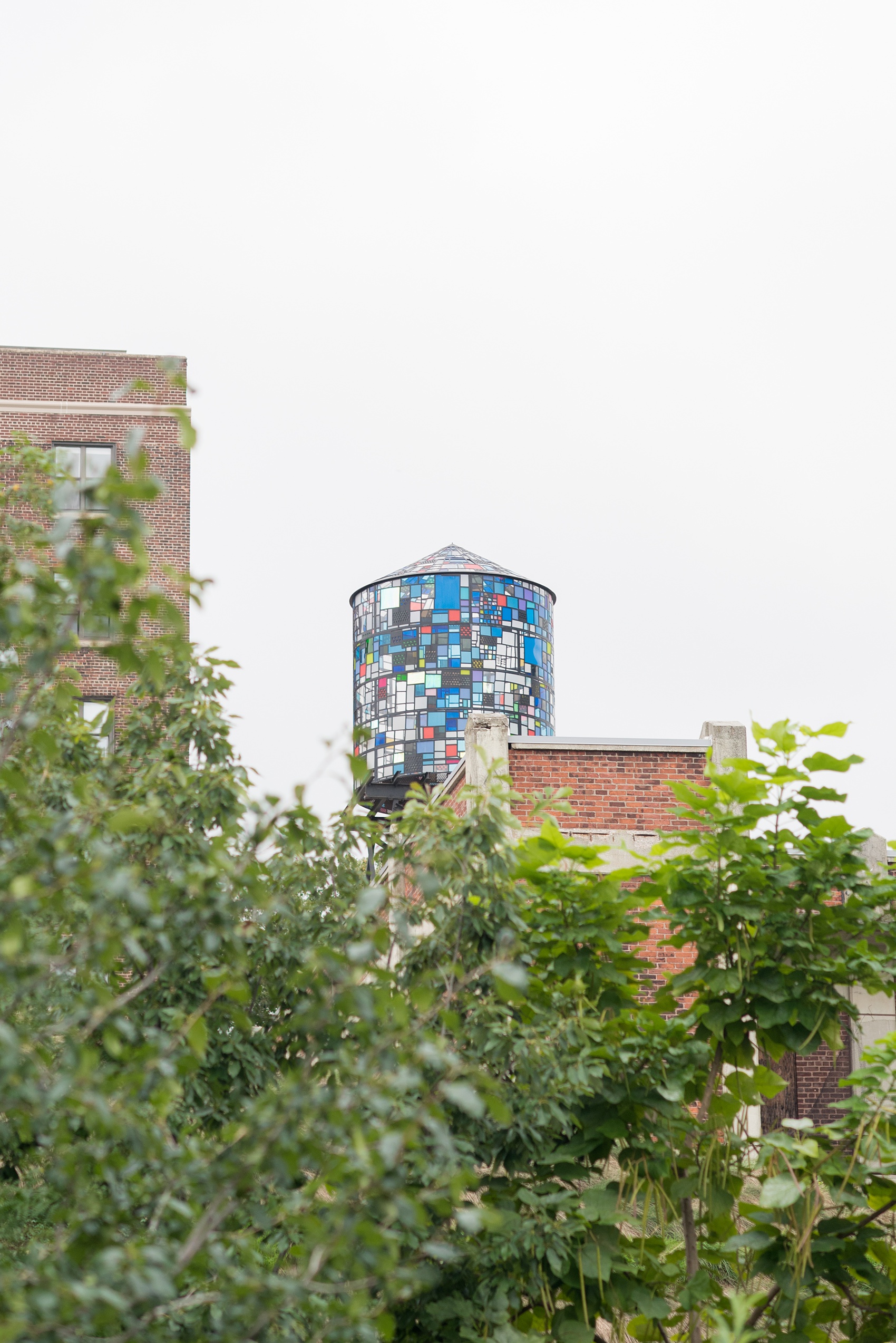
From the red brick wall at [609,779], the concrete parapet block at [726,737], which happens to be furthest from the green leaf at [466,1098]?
the concrete parapet block at [726,737]

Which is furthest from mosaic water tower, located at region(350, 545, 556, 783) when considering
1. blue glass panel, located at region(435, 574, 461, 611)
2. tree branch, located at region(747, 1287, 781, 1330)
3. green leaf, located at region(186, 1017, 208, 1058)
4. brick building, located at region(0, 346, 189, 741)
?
green leaf, located at region(186, 1017, 208, 1058)

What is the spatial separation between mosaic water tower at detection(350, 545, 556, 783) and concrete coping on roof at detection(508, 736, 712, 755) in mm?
17241

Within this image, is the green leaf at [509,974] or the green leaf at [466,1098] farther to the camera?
the green leaf at [509,974]

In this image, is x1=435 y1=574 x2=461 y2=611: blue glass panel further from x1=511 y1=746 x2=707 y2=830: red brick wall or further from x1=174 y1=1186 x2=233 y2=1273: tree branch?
x1=174 y1=1186 x2=233 y2=1273: tree branch

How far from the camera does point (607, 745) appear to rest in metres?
16.0

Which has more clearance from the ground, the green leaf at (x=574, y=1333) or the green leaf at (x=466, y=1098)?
the green leaf at (x=466, y=1098)

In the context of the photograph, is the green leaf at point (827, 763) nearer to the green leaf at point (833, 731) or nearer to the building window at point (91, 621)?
the green leaf at point (833, 731)

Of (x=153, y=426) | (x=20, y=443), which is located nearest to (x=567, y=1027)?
(x=20, y=443)

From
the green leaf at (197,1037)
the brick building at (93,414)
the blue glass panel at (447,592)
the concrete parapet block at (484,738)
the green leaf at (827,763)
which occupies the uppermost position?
the brick building at (93,414)

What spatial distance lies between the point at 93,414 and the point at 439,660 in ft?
41.2

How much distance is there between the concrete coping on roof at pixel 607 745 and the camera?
15852 millimetres

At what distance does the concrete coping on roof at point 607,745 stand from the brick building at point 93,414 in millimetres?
10941

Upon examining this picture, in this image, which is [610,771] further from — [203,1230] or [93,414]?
[93,414]

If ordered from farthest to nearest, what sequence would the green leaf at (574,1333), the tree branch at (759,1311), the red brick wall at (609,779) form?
1. the red brick wall at (609,779)
2. the tree branch at (759,1311)
3. the green leaf at (574,1333)
